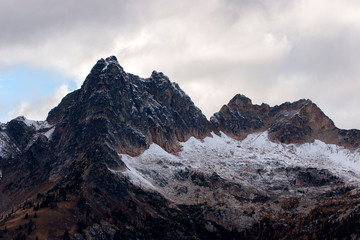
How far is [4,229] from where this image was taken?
198500mm

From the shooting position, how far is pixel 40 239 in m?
196

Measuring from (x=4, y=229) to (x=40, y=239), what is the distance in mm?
19110
